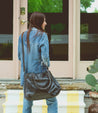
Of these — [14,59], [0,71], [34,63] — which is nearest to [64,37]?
[14,59]

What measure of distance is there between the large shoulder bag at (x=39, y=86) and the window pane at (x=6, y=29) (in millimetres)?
1935

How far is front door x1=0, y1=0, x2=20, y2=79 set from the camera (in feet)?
16.0

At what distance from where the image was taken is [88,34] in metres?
4.97

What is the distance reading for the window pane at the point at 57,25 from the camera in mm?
4969

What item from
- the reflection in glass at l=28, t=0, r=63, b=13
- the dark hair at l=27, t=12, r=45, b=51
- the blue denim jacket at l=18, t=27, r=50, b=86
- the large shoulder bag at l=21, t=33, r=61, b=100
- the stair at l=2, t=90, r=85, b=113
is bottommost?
the stair at l=2, t=90, r=85, b=113

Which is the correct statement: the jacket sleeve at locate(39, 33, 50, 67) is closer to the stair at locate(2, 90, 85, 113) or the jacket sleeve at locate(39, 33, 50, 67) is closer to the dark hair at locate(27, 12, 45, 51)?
the dark hair at locate(27, 12, 45, 51)

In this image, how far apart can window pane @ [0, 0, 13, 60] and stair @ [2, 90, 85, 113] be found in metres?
0.91

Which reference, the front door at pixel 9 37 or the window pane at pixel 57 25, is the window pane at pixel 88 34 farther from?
the front door at pixel 9 37

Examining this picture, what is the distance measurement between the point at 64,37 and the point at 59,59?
0.39 m

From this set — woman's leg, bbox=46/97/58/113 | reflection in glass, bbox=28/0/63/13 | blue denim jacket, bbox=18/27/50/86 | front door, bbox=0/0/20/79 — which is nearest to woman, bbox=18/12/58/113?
blue denim jacket, bbox=18/27/50/86

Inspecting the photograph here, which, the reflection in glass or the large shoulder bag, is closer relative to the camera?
the large shoulder bag

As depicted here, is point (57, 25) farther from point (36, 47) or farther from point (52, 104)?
point (52, 104)

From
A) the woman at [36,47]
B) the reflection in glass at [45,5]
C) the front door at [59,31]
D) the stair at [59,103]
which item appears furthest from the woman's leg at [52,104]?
the reflection in glass at [45,5]

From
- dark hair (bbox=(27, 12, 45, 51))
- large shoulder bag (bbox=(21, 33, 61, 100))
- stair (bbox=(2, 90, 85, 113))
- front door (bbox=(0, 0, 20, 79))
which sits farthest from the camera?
front door (bbox=(0, 0, 20, 79))
